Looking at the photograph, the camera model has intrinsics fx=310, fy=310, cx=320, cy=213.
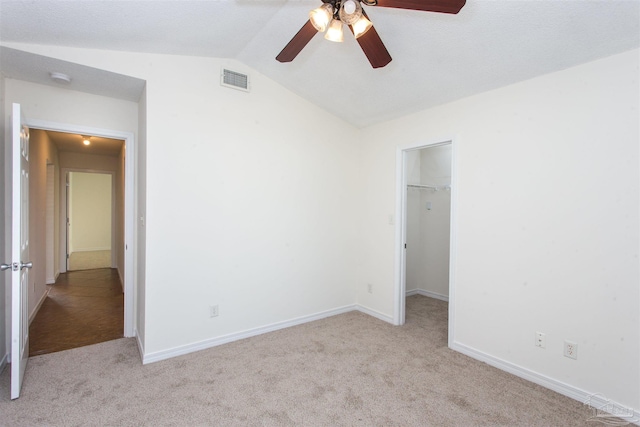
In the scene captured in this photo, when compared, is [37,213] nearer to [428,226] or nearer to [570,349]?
[428,226]

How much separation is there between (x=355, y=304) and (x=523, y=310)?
6.67 ft

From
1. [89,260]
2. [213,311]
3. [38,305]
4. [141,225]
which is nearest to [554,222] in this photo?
[213,311]

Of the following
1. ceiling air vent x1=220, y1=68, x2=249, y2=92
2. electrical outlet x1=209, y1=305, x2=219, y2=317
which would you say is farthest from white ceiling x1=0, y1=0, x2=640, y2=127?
electrical outlet x1=209, y1=305, x2=219, y2=317

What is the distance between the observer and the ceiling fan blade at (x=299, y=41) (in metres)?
1.72

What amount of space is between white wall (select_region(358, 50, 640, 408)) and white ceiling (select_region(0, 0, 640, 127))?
243mm

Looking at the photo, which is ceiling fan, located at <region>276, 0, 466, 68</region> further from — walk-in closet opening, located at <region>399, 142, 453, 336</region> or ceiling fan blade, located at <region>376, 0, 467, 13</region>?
walk-in closet opening, located at <region>399, 142, 453, 336</region>

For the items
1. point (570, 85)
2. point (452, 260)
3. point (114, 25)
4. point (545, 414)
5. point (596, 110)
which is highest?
point (114, 25)

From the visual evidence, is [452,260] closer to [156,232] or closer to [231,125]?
[231,125]

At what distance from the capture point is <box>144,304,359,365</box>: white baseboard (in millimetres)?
2691

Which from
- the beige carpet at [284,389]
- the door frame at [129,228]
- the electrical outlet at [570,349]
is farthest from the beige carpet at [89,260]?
the electrical outlet at [570,349]

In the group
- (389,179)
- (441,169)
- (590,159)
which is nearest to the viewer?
(590,159)

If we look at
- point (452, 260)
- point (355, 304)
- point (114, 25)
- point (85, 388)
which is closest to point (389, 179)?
point (452, 260)

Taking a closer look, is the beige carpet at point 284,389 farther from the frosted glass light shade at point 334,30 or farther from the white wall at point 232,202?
the frosted glass light shade at point 334,30

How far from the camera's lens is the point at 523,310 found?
2.51m
